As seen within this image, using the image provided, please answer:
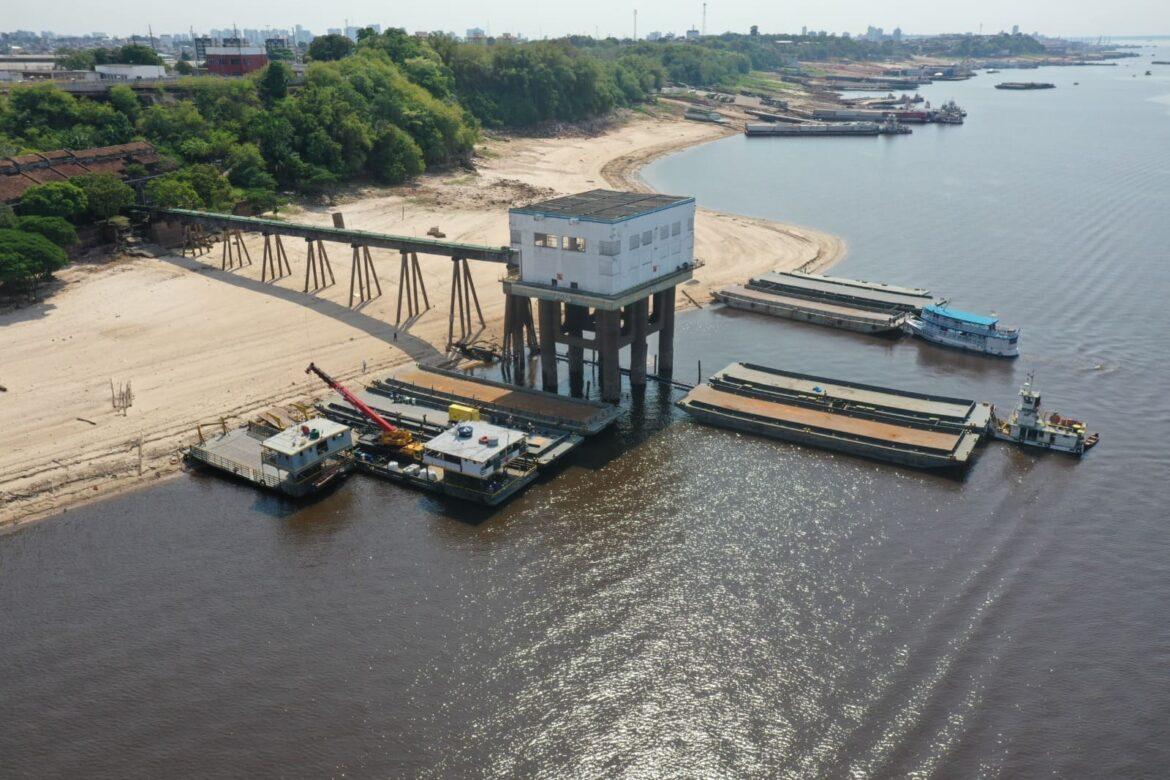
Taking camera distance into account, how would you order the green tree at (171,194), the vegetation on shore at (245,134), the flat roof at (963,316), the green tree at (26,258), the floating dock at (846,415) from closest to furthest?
the floating dock at (846,415)
the green tree at (26,258)
the flat roof at (963,316)
the vegetation on shore at (245,134)
the green tree at (171,194)

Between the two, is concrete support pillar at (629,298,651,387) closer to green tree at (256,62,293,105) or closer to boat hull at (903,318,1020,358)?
boat hull at (903,318,1020,358)

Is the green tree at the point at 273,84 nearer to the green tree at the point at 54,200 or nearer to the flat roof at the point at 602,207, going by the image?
the green tree at the point at 54,200

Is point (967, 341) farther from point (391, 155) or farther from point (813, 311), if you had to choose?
point (391, 155)

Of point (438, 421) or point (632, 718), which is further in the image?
point (438, 421)

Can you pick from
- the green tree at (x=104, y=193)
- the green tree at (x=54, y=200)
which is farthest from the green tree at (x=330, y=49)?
the green tree at (x=54, y=200)

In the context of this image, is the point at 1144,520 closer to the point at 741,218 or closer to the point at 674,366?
the point at 674,366

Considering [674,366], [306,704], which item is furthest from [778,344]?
[306,704]
